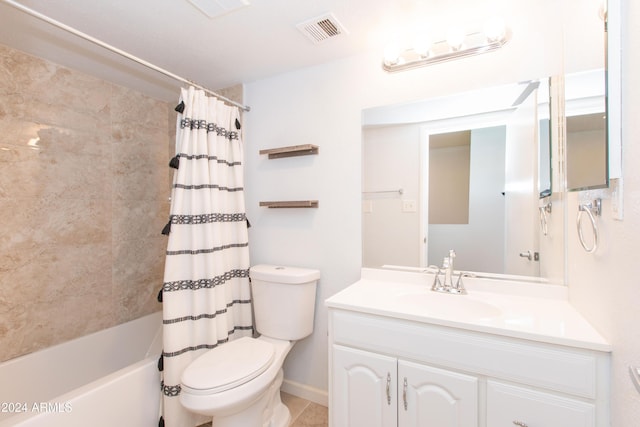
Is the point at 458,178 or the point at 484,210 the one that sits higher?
the point at 458,178

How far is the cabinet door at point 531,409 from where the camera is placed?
36.0 inches

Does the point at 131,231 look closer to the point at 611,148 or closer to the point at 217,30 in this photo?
the point at 217,30

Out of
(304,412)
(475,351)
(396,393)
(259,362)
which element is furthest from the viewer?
(304,412)

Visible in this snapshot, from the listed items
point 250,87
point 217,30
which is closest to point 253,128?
point 250,87

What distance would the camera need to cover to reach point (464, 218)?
5.01 feet

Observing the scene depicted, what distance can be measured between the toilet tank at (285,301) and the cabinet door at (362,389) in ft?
1.53

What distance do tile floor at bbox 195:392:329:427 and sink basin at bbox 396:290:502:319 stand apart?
0.97 m

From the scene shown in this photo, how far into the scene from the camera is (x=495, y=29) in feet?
4.31

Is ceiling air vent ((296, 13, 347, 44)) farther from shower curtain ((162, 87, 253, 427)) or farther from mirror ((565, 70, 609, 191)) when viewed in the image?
mirror ((565, 70, 609, 191))

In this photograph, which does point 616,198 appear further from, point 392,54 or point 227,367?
point 227,367

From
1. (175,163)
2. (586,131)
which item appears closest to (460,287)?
(586,131)

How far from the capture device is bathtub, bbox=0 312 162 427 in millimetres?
1224

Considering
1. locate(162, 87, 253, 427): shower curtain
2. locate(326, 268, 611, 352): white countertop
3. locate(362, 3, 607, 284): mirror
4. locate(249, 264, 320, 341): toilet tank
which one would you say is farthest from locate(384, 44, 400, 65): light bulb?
locate(249, 264, 320, 341): toilet tank

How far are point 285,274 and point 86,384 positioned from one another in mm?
1336
